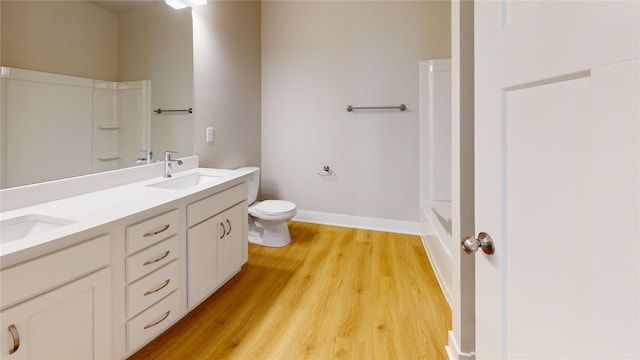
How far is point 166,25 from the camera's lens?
84.3 inches

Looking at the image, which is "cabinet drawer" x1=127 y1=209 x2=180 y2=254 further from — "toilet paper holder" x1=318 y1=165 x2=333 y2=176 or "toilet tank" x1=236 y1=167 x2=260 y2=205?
"toilet paper holder" x1=318 y1=165 x2=333 y2=176

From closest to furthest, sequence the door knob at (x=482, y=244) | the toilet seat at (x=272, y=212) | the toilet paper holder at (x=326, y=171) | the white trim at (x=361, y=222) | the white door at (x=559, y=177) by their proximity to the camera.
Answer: the white door at (x=559, y=177) → the door knob at (x=482, y=244) → the toilet seat at (x=272, y=212) → the white trim at (x=361, y=222) → the toilet paper holder at (x=326, y=171)

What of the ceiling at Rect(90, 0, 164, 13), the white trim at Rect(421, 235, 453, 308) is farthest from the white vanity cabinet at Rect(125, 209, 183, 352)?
the white trim at Rect(421, 235, 453, 308)

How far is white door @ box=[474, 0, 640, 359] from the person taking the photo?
0.38m

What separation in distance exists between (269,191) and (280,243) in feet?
3.29

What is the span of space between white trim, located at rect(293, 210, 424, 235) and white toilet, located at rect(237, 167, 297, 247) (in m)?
0.64

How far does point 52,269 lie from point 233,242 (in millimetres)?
1141

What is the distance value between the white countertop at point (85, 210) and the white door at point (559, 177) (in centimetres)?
134

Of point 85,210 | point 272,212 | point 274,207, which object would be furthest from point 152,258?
point 274,207

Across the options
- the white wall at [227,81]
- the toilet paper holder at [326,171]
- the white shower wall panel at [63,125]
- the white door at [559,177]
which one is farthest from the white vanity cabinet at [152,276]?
the toilet paper holder at [326,171]

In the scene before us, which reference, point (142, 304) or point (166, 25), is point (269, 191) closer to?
point (166, 25)

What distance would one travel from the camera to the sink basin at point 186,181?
1949mm

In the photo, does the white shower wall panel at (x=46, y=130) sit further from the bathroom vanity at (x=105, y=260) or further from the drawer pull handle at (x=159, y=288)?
the drawer pull handle at (x=159, y=288)

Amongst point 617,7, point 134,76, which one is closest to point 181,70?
point 134,76
